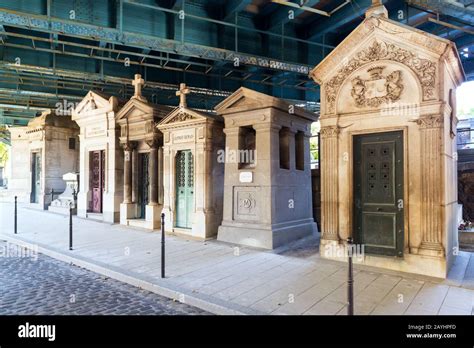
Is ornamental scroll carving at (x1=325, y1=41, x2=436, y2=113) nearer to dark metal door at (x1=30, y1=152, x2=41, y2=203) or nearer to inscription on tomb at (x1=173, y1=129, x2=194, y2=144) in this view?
inscription on tomb at (x1=173, y1=129, x2=194, y2=144)

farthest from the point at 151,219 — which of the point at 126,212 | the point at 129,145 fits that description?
the point at 129,145

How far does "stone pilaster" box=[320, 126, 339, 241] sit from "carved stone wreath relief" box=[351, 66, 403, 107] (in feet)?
2.70

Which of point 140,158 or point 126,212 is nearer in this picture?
Result: point 126,212

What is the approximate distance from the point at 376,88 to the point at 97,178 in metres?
12.2

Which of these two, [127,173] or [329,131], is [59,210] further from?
[329,131]

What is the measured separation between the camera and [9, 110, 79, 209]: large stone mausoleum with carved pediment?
18203mm

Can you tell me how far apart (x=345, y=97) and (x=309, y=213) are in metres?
4.25

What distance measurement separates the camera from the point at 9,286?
5695mm

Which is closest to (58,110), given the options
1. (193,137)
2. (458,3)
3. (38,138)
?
(38,138)

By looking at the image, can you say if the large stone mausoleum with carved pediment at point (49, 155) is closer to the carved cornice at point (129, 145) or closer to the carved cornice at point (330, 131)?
the carved cornice at point (129, 145)

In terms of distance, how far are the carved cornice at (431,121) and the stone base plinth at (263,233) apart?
4.15 meters

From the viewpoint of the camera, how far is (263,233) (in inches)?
329

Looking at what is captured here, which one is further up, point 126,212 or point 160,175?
point 160,175

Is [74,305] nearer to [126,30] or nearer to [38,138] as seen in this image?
[126,30]
